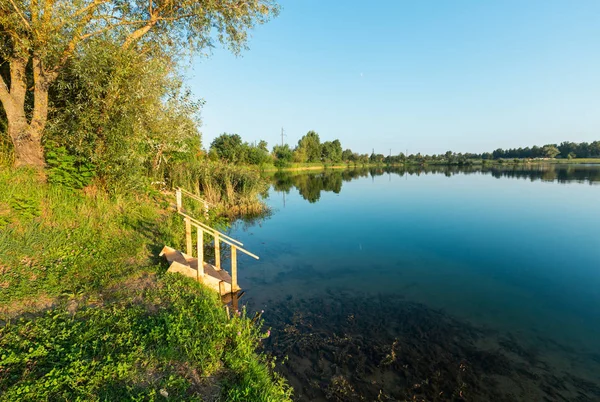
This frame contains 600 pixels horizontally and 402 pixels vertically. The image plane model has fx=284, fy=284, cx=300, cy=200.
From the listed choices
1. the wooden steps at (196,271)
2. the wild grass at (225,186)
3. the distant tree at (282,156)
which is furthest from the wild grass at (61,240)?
the distant tree at (282,156)

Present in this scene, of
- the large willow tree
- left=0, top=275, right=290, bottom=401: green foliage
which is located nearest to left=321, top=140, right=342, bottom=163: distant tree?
the large willow tree

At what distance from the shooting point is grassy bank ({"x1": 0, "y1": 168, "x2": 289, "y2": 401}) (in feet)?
11.6

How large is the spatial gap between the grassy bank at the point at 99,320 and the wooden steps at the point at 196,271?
0.31 m

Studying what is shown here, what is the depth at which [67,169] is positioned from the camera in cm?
941

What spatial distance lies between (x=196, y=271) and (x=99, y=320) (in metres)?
2.57

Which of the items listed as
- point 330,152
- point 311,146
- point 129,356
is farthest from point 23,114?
point 330,152

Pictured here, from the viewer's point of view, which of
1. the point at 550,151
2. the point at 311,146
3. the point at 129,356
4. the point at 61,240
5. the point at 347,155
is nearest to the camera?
the point at 129,356

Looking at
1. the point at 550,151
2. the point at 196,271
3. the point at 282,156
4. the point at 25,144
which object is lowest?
the point at 196,271

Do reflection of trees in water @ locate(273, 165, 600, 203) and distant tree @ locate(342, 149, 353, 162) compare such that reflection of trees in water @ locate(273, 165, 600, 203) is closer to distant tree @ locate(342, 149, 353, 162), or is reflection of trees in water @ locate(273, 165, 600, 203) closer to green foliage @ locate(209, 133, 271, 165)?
green foliage @ locate(209, 133, 271, 165)

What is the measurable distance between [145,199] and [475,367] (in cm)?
1267

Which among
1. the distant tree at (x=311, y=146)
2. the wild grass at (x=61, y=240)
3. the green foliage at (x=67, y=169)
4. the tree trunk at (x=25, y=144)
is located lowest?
the wild grass at (x=61, y=240)

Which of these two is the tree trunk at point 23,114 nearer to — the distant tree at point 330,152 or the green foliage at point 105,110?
the green foliage at point 105,110

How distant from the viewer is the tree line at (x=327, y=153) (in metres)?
61.9

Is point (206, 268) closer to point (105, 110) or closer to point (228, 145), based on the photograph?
point (105, 110)
